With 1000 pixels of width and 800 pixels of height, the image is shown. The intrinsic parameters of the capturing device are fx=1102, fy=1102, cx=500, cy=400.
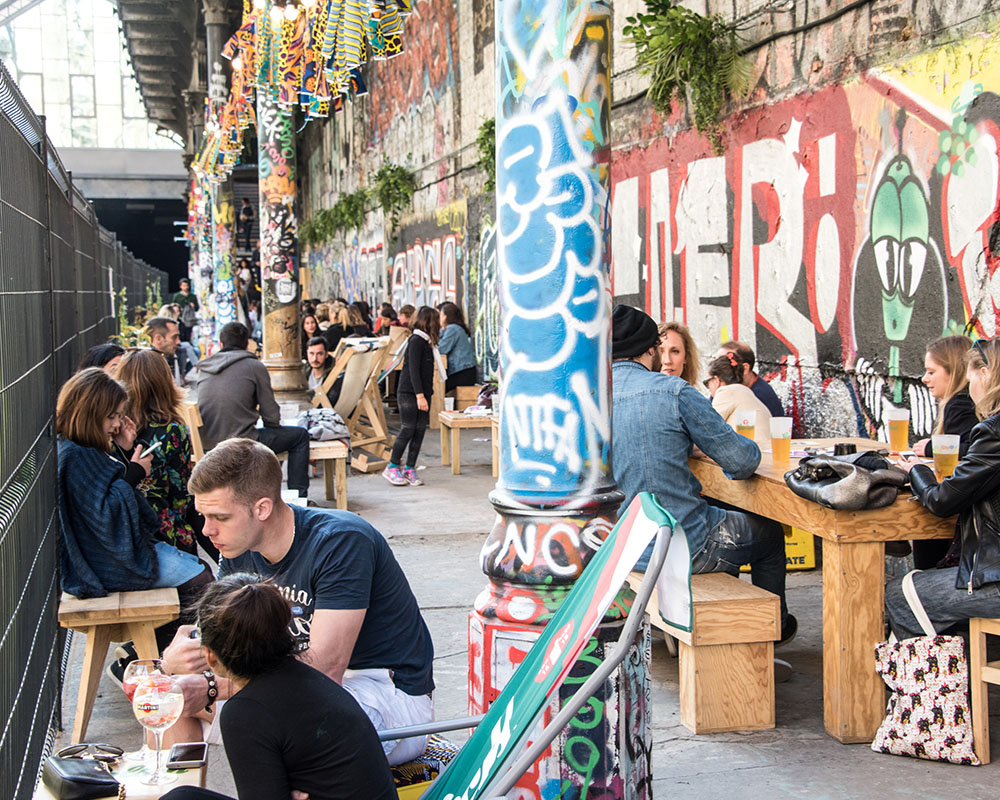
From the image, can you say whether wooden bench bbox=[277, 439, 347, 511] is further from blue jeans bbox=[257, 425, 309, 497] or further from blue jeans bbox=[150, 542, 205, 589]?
blue jeans bbox=[150, 542, 205, 589]

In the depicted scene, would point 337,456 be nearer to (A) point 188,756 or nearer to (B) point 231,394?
(B) point 231,394

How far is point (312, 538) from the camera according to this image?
3.26 m

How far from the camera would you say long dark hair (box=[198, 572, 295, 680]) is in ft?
8.27

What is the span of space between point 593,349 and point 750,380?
4.05 metres

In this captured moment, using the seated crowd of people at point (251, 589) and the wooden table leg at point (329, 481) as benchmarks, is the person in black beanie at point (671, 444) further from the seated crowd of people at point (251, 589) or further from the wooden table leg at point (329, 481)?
the wooden table leg at point (329, 481)

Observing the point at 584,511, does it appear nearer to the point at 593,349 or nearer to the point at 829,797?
the point at 593,349

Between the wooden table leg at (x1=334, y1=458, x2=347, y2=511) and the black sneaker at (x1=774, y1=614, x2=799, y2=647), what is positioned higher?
the wooden table leg at (x1=334, y1=458, x2=347, y2=511)

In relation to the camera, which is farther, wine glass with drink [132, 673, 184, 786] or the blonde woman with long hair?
the blonde woman with long hair

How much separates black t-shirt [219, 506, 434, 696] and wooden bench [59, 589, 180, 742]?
1289mm

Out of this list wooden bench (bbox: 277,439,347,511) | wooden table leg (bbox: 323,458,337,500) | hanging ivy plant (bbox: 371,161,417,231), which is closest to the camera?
wooden bench (bbox: 277,439,347,511)

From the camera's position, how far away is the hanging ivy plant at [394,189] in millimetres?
20281

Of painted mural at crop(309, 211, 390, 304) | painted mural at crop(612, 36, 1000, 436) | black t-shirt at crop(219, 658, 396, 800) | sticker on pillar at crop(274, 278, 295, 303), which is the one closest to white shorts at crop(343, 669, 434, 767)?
black t-shirt at crop(219, 658, 396, 800)

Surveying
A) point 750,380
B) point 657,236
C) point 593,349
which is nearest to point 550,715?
point 593,349

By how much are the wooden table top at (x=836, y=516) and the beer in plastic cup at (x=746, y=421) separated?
60 cm
